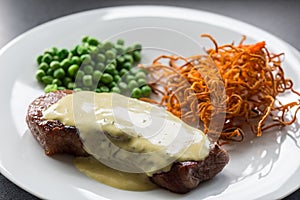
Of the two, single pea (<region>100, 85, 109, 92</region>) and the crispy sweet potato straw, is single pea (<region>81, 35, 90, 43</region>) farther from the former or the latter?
the crispy sweet potato straw

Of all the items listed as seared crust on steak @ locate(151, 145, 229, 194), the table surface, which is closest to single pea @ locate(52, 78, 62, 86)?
the table surface

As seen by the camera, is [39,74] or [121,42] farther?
[121,42]

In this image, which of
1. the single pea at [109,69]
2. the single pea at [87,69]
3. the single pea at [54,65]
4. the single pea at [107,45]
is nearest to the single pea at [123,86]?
the single pea at [109,69]

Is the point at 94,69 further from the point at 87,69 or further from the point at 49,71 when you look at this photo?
the point at 49,71

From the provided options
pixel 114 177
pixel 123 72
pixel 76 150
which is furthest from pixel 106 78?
pixel 114 177

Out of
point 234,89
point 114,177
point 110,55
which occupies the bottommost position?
point 114,177

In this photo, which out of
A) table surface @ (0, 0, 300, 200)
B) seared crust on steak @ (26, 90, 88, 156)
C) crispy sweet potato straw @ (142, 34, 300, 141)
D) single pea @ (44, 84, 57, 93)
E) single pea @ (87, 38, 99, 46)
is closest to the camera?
seared crust on steak @ (26, 90, 88, 156)
